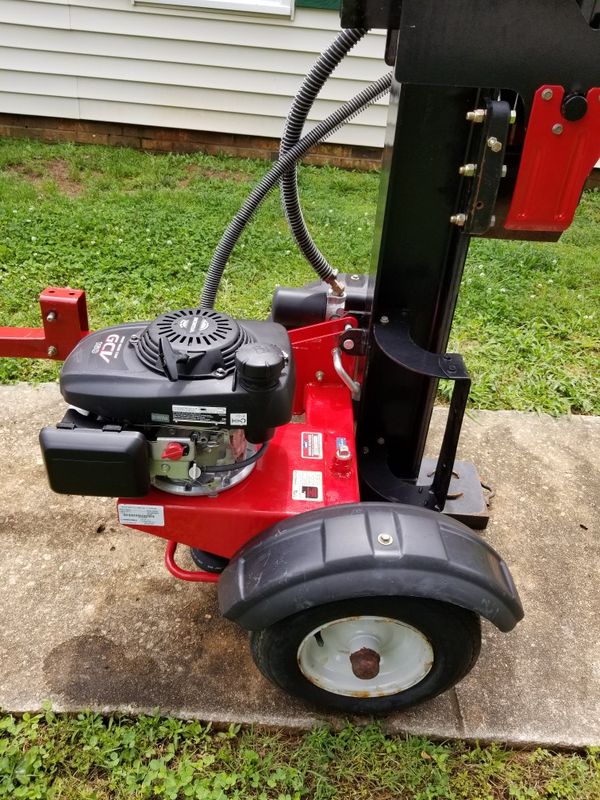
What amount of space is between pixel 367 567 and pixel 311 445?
1.73 feet

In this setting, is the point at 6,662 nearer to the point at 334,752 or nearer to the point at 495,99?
the point at 334,752

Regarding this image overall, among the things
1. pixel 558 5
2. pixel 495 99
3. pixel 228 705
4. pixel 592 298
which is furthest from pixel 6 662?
pixel 592 298

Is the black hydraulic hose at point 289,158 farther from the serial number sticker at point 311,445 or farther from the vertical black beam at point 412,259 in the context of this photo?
the serial number sticker at point 311,445

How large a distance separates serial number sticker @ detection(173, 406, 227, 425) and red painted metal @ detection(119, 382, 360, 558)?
0.25m

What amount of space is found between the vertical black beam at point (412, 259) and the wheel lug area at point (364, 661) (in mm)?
522

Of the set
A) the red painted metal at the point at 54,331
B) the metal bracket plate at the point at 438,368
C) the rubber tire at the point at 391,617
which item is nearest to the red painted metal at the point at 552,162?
the metal bracket plate at the point at 438,368

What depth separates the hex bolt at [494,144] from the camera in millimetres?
1477

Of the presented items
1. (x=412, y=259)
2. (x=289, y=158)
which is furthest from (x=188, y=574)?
(x=289, y=158)

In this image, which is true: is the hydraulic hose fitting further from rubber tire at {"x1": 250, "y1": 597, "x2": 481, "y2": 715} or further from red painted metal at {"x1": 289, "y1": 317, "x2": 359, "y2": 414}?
rubber tire at {"x1": 250, "y1": 597, "x2": 481, "y2": 715}

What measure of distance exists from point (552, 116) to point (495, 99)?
6.2 inches

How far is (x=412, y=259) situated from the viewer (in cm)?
182

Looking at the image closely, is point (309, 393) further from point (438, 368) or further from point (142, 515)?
point (142, 515)

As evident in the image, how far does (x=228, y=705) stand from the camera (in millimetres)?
1865

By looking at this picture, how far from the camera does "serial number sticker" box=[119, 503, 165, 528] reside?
5.76ft
